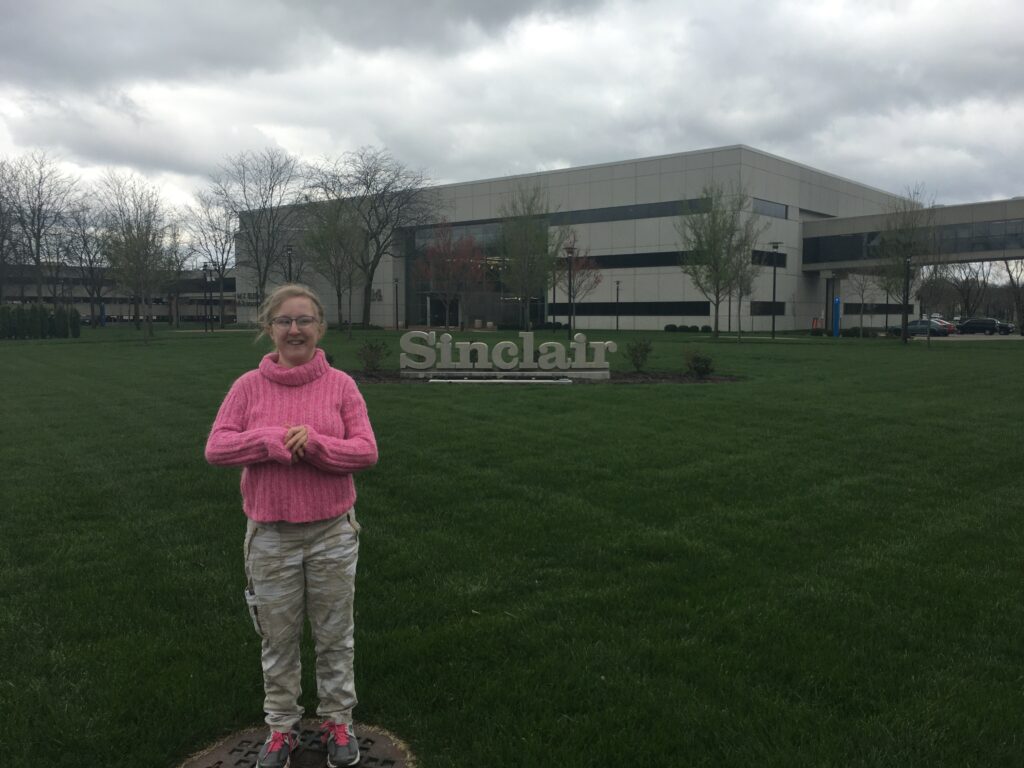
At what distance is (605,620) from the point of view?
163 inches

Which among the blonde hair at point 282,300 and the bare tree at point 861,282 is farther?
the bare tree at point 861,282

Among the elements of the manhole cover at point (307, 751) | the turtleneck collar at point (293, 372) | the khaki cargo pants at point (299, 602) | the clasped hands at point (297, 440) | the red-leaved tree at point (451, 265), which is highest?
the red-leaved tree at point (451, 265)

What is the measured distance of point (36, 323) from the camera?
141 feet

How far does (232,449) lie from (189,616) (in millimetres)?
1992

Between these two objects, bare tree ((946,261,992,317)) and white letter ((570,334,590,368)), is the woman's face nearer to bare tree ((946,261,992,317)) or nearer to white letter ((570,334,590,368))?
white letter ((570,334,590,368))

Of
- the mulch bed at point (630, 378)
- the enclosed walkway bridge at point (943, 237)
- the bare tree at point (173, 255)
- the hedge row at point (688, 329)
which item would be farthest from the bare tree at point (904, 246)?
the bare tree at point (173, 255)

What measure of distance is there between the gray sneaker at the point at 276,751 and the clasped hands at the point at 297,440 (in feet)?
3.67

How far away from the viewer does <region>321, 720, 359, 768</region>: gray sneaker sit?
9.44ft

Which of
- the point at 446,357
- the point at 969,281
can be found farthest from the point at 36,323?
the point at 969,281

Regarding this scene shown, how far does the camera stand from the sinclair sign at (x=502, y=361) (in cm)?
1736

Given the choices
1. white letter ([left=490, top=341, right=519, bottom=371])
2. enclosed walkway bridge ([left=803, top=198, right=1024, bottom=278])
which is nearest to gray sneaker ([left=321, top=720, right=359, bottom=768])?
white letter ([left=490, top=341, right=519, bottom=371])

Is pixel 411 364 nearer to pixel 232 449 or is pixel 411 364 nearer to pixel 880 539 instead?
pixel 880 539

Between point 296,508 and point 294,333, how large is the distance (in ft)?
2.13

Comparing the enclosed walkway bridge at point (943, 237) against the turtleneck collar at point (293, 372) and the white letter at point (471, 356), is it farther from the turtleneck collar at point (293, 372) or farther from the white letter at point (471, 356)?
the turtleneck collar at point (293, 372)
